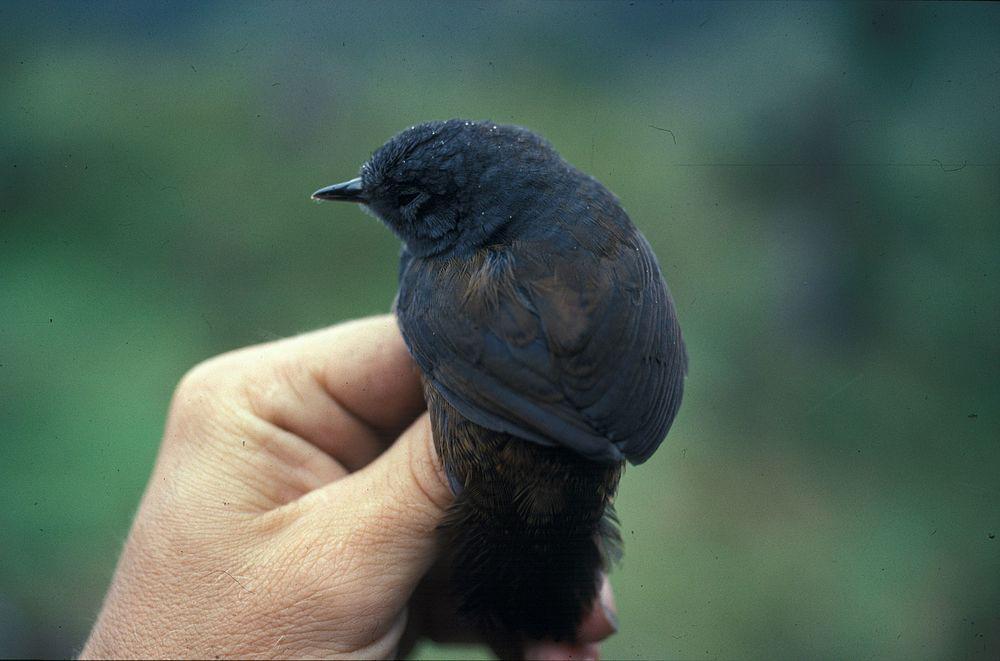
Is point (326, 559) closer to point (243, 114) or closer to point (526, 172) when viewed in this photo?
point (526, 172)

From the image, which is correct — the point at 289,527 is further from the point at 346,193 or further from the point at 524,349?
the point at 346,193

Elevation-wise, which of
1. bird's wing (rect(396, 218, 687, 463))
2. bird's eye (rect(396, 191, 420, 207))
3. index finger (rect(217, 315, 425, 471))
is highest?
bird's eye (rect(396, 191, 420, 207))

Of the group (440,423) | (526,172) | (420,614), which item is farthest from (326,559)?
(526,172)

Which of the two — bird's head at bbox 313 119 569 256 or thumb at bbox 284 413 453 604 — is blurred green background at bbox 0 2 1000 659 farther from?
thumb at bbox 284 413 453 604

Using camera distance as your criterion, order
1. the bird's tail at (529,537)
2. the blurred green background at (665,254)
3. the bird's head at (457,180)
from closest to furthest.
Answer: the bird's tail at (529,537) → the bird's head at (457,180) → the blurred green background at (665,254)

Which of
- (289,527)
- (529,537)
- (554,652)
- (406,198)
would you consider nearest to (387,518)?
(289,527)

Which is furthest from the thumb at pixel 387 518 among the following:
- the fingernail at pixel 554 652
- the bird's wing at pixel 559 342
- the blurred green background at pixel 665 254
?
the blurred green background at pixel 665 254

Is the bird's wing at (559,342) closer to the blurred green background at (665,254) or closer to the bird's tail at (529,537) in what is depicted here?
the bird's tail at (529,537)

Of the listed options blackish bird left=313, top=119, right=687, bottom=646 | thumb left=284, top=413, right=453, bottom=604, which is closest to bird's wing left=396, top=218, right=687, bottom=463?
blackish bird left=313, top=119, right=687, bottom=646
